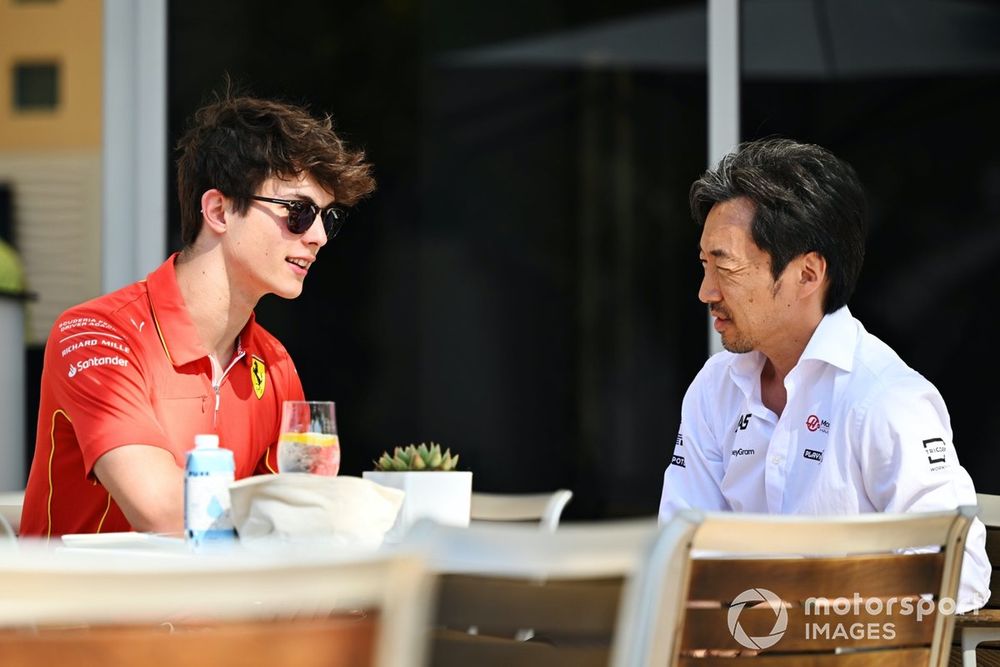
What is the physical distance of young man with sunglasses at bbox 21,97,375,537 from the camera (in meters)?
2.42

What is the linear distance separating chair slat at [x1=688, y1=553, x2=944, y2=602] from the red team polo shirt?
123cm

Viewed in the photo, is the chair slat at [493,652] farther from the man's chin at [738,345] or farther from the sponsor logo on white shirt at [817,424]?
the man's chin at [738,345]

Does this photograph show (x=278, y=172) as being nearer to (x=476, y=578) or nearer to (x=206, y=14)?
(x=476, y=578)

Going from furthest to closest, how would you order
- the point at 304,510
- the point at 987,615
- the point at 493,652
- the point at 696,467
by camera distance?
the point at 696,467 → the point at 987,615 → the point at 304,510 → the point at 493,652

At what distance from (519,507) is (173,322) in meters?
0.84

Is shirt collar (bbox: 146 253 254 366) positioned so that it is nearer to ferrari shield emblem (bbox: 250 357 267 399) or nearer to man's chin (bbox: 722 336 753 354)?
ferrari shield emblem (bbox: 250 357 267 399)

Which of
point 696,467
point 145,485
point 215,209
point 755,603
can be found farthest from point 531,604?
point 215,209

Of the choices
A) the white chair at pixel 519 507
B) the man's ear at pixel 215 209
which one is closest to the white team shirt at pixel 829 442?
the white chair at pixel 519 507

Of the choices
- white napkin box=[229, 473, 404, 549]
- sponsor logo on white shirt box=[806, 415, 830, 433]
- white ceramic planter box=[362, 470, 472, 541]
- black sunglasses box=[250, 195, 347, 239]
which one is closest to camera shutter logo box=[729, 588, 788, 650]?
white napkin box=[229, 473, 404, 549]

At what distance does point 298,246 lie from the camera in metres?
2.92

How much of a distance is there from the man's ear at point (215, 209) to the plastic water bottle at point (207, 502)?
1093 millimetres

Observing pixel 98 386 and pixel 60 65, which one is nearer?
pixel 98 386

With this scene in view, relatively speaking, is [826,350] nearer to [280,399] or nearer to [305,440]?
[305,440]

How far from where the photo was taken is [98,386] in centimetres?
247
